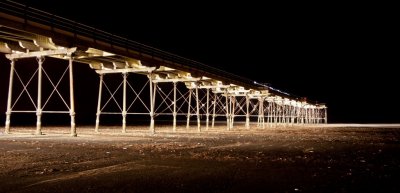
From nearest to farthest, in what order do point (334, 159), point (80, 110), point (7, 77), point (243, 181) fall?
point (243, 181), point (334, 159), point (7, 77), point (80, 110)

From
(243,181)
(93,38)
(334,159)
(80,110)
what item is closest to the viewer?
(243,181)

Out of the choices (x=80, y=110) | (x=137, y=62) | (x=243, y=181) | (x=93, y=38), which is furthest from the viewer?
(x=80, y=110)

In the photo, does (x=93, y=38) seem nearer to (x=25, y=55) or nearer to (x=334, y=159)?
(x=25, y=55)

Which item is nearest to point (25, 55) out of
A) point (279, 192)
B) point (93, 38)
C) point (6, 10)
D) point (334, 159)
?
point (93, 38)

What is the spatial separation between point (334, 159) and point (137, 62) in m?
12.9

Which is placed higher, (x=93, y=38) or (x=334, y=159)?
(x=93, y=38)

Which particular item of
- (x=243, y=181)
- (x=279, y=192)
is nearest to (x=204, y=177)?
(x=243, y=181)

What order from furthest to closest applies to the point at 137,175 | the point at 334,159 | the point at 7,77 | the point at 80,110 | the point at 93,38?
1. the point at 80,110
2. the point at 7,77
3. the point at 93,38
4. the point at 334,159
5. the point at 137,175

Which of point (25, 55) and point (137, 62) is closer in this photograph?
point (25, 55)

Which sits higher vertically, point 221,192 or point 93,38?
point 93,38

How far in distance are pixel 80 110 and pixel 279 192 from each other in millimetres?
40413

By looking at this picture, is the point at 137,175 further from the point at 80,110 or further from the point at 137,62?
the point at 80,110

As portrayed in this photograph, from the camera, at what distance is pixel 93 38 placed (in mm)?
16375

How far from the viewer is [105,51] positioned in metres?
16.9
